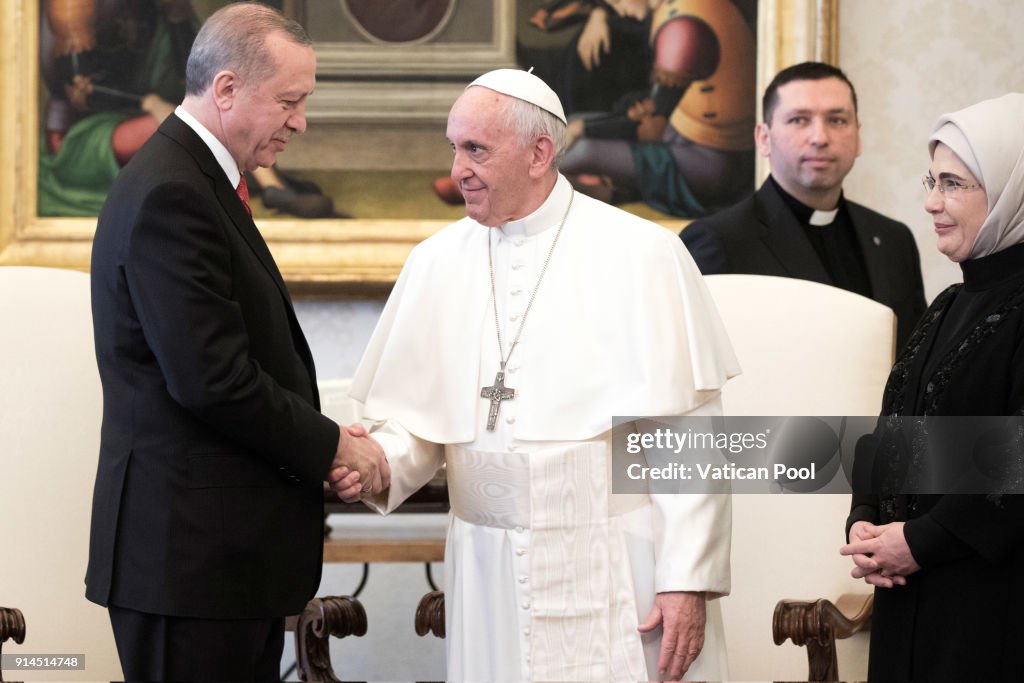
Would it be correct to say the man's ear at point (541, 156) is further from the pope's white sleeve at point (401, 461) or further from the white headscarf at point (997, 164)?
the white headscarf at point (997, 164)

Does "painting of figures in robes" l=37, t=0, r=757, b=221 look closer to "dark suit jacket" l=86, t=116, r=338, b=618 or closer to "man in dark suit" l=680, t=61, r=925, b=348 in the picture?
"man in dark suit" l=680, t=61, r=925, b=348

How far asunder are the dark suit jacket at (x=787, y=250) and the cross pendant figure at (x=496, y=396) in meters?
1.62

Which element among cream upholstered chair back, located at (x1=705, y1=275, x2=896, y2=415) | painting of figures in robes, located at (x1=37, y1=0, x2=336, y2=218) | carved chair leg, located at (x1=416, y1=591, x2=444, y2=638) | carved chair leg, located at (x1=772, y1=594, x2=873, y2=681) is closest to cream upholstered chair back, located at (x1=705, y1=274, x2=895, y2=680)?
cream upholstered chair back, located at (x1=705, y1=275, x2=896, y2=415)

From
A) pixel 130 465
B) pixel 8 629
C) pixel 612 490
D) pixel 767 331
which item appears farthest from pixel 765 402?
pixel 8 629

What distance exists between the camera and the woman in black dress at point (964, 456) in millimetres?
2115

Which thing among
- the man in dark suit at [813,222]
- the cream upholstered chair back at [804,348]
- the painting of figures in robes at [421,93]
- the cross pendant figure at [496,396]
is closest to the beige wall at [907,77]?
the painting of figures in robes at [421,93]

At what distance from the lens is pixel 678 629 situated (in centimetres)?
236

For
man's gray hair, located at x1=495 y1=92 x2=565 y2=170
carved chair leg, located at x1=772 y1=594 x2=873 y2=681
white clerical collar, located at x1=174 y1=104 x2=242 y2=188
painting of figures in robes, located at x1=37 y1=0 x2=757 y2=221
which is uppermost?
painting of figures in robes, located at x1=37 y1=0 x2=757 y2=221

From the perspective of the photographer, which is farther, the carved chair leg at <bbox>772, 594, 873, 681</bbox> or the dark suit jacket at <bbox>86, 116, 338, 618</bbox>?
the carved chair leg at <bbox>772, 594, 873, 681</bbox>

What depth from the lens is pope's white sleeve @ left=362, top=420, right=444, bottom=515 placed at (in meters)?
2.64

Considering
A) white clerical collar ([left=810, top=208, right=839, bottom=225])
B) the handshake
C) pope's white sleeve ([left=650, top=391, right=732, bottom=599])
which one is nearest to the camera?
pope's white sleeve ([left=650, top=391, right=732, bottom=599])

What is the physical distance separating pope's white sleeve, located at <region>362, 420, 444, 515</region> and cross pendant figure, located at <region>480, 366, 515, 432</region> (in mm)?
224

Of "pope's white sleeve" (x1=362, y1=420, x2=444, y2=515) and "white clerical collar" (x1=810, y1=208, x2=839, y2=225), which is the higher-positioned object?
"white clerical collar" (x1=810, y1=208, x2=839, y2=225)

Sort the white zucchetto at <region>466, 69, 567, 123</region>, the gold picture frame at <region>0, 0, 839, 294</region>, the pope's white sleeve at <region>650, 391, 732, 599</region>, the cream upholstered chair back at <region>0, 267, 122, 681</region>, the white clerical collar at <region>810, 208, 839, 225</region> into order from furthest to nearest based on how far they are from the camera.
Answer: the gold picture frame at <region>0, 0, 839, 294</region>, the white clerical collar at <region>810, 208, 839, 225</region>, the cream upholstered chair back at <region>0, 267, 122, 681</region>, the white zucchetto at <region>466, 69, 567, 123</region>, the pope's white sleeve at <region>650, 391, 732, 599</region>
